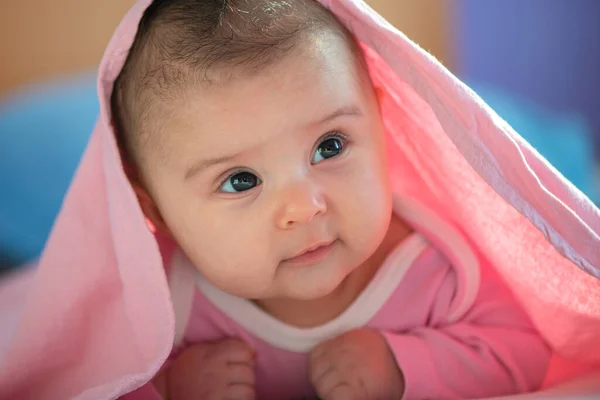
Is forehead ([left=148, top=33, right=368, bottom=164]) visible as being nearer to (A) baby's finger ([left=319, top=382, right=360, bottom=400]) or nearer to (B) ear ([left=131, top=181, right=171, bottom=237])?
(B) ear ([left=131, top=181, right=171, bottom=237])

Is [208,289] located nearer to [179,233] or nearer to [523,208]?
→ [179,233]

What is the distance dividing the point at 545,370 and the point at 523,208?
10.1 inches

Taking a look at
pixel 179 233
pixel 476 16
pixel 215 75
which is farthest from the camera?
pixel 476 16

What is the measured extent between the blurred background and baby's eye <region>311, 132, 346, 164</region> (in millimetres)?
894

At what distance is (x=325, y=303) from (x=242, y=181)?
253mm

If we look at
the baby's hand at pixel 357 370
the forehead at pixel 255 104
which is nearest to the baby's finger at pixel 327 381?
the baby's hand at pixel 357 370

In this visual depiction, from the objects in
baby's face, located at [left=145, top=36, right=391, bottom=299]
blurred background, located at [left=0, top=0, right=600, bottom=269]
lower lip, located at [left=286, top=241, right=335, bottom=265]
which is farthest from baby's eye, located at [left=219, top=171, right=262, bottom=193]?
blurred background, located at [left=0, top=0, right=600, bottom=269]

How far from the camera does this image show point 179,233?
0.95 meters

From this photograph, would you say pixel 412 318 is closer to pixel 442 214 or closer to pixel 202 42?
pixel 442 214

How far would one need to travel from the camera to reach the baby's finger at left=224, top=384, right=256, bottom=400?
0.94 meters

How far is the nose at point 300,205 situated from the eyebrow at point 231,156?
0.07 metres

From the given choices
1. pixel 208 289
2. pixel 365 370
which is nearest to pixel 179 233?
pixel 208 289

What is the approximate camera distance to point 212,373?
3.16 feet

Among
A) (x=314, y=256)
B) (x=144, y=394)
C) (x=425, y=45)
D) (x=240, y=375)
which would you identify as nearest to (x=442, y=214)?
(x=314, y=256)
